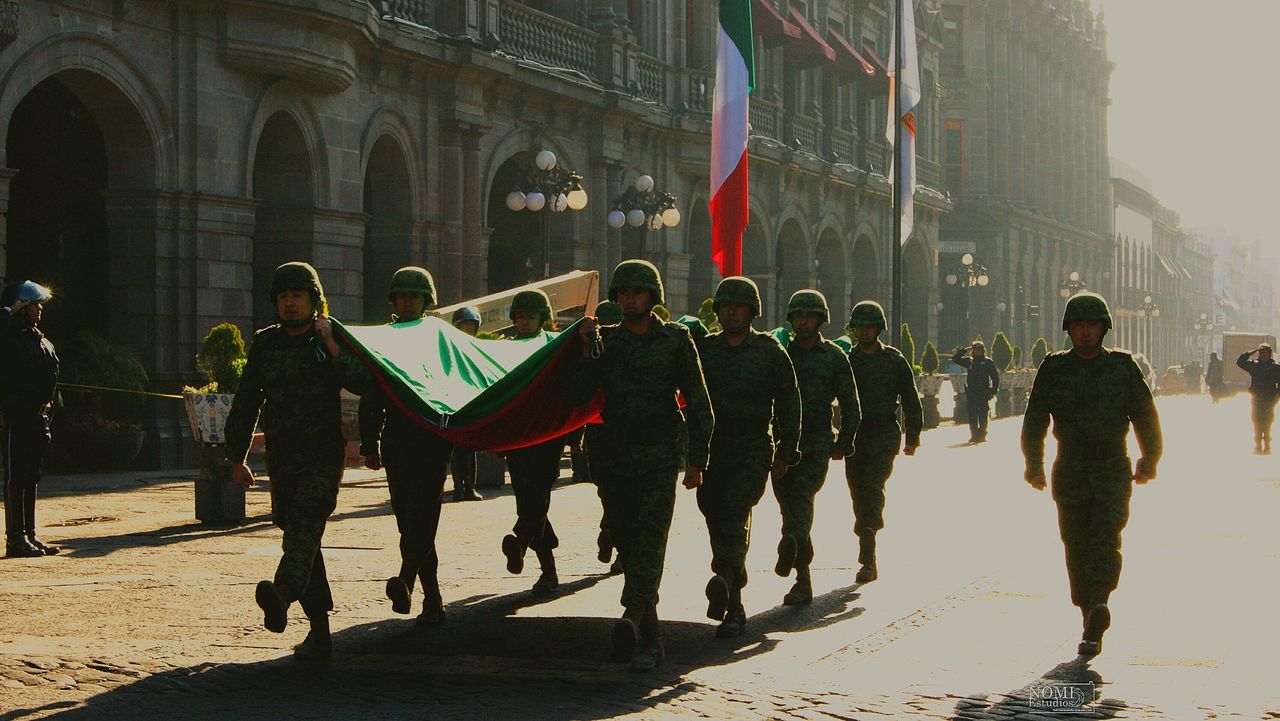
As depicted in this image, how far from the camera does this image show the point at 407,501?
32.0ft

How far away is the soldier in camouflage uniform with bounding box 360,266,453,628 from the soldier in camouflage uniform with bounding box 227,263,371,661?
0.66 metres

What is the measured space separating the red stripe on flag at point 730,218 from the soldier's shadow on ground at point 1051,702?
19.9 metres

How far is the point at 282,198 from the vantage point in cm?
2405

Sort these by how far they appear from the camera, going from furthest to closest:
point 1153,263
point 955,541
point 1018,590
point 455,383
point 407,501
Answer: point 1153,263 < point 955,541 < point 1018,590 < point 455,383 < point 407,501

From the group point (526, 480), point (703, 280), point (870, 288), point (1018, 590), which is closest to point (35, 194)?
point (526, 480)

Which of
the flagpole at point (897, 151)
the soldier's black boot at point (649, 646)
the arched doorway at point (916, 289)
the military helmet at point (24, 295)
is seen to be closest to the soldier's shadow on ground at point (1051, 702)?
the soldier's black boot at point (649, 646)

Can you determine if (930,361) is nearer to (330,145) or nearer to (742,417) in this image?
(330,145)

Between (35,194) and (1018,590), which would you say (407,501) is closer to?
(1018,590)

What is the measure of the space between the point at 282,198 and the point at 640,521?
16.4 metres

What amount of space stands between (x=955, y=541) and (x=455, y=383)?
539 cm

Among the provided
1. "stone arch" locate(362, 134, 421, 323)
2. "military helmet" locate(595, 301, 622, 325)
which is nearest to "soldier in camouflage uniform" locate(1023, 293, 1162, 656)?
"military helmet" locate(595, 301, 622, 325)

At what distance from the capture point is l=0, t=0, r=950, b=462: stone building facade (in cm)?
2122

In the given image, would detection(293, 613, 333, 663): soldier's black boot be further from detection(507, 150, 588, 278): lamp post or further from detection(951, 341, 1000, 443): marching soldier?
detection(951, 341, 1000, 443): marching soldier

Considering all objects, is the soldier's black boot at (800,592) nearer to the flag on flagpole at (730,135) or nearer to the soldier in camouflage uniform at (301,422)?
the soldier in camouflage uniform at (301,422)
